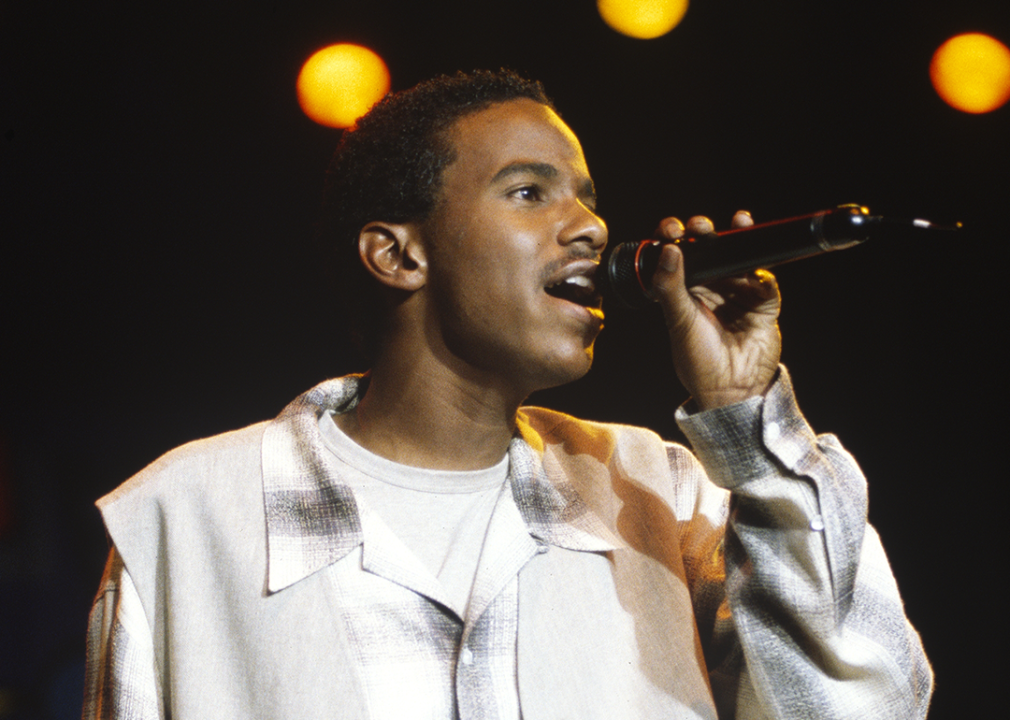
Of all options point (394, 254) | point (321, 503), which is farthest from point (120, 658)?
point (394, 254)

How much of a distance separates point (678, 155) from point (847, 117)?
1.88 feet

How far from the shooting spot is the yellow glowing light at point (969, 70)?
2.50 meters

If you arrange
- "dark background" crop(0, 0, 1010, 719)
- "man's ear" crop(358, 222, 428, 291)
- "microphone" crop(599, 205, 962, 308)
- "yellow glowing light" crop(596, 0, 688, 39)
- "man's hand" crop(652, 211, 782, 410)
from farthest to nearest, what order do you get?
"yellow glowing light" crop(596, 0, 688, 39), "dark background" crop(0, 0, 1010, 719), "man's ear" crop(358, 222, 428, 291), "man's hand" crop(652, 211, 782, 410), "microphone" crop(599, 205, 962, 308)

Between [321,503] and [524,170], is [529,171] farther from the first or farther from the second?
[321,503]

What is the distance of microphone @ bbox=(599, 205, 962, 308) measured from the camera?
105 centimetres

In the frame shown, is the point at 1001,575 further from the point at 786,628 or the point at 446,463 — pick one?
the point at 446,463

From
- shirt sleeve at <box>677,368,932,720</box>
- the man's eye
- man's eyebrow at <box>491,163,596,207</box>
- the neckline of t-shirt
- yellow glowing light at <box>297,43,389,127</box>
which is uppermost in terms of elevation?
yellow glowing light at <box>297,43,389,127</box>

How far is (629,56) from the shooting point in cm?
270

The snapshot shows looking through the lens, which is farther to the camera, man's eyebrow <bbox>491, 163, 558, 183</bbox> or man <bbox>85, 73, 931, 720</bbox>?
man's eyebrow <bbox>491, 163, 558, 183</bbox>

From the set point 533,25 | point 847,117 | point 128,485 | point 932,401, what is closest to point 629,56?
point 533,25

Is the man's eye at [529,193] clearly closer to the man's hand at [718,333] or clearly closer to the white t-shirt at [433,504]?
the man's hand at [718,333]

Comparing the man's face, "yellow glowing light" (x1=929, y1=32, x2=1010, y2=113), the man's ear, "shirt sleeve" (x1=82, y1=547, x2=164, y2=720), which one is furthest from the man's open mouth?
"yellow glowing light" (x1=929, y1=32, x2=1010, y2=113)

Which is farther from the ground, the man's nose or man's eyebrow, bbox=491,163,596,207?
man's eyebrow, bbox=491,163,596,207

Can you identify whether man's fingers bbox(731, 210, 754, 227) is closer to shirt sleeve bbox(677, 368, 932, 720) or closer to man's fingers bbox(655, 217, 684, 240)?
man's fingers bbox(655, 217, 684, 240)
